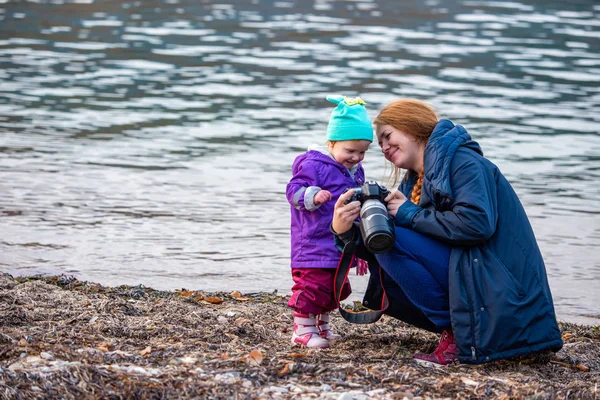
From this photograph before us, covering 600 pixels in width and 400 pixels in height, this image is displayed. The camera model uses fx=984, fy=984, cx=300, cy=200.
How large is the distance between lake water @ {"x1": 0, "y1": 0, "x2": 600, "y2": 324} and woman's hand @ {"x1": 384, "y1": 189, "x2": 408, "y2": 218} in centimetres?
210

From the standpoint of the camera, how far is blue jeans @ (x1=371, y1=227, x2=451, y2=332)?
13.9ft

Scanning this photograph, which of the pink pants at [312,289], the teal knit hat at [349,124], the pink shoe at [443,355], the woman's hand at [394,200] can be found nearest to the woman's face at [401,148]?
the teal knit hat at [349,124]

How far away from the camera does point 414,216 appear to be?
4293 millimetres

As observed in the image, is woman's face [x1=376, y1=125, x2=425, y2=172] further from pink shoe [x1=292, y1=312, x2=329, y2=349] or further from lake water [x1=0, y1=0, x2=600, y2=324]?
lake water [x1=0, y1=0, x2=600, y2=324]

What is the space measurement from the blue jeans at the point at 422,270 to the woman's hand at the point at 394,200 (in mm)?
110

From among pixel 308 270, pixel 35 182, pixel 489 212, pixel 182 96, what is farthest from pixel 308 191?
pixel 182 96

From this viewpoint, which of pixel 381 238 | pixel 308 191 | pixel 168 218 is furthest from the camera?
pixel 168 218

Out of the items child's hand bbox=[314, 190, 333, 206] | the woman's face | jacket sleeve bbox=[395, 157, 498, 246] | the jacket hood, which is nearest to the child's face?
the woman's face

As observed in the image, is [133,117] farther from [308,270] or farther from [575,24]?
[575,24]

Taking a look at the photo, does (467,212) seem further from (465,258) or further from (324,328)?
(324,328)

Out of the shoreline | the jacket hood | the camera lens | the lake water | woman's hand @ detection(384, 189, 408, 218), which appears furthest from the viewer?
the lake water

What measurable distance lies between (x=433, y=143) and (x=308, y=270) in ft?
2.82

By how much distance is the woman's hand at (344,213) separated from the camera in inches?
167

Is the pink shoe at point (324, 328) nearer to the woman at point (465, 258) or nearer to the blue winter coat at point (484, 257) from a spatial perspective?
the woman at point (465, 258)
